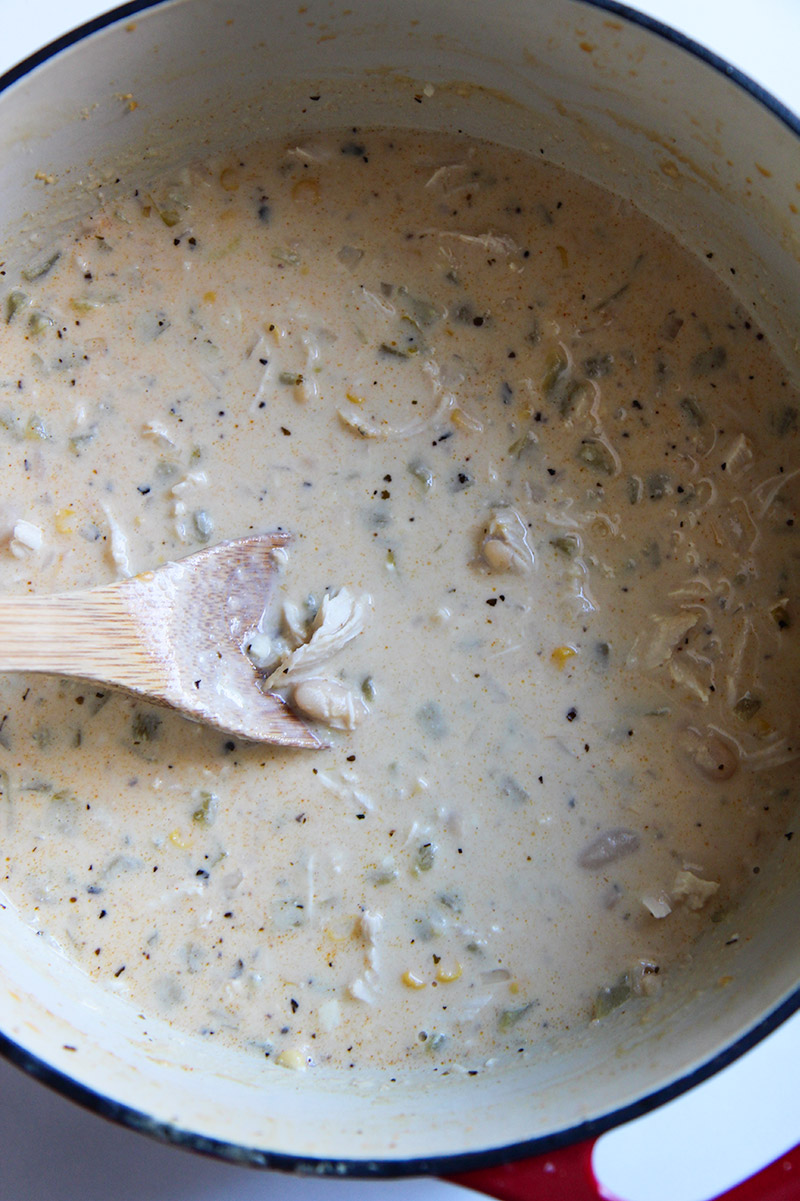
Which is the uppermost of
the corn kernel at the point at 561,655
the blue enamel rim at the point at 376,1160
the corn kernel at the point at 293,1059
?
the corn kernel at the point at 561,655

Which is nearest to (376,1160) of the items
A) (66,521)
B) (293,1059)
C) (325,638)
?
(293,1059)

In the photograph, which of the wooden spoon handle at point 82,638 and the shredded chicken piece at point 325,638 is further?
the shredded chicken piece at point 325,638

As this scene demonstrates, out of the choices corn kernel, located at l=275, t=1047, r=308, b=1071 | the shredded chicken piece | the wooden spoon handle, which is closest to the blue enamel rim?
corn kernel, located at l=275, t=1047, r=308, b=1071

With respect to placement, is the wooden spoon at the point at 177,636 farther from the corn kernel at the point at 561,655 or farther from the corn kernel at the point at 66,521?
the corn kernel at the point at 561,655

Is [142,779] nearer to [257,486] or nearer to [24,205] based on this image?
Result: [257,486]

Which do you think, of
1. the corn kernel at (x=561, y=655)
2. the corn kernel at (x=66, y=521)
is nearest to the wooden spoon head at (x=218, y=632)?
the corn kernel at (x=66, y=521)

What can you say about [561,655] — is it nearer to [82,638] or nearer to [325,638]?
[325,638]

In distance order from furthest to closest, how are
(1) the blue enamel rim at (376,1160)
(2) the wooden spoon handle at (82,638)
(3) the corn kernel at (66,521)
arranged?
(3) the corn kernel at (66,521) → (2) the wooden spoon handle at (82,638) → (1) the blue enamel rim at (376,1160)

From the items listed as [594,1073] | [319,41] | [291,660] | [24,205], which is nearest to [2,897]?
[291,660]
